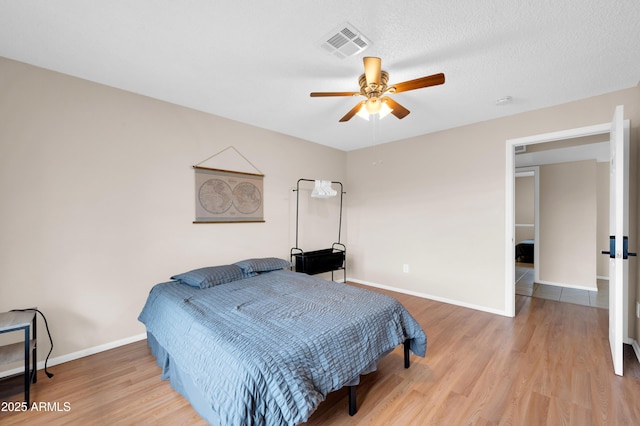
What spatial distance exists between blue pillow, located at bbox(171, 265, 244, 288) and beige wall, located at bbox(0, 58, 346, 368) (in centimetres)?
40

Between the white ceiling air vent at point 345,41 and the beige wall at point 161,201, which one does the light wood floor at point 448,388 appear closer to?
the beige wall at point 161,201

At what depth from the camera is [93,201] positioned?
2.40m

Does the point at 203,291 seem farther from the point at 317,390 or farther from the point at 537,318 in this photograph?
the point at 537,318

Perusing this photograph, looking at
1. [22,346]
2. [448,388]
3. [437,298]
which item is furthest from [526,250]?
[22,346]

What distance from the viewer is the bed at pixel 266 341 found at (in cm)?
126

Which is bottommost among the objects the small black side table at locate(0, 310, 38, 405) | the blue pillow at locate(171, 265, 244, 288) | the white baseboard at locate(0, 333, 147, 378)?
the white baseboard at locate(0, 333, 147, 378)

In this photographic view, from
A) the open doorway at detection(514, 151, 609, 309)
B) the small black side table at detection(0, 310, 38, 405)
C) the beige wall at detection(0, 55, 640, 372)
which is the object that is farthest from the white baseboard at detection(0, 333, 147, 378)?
the open doorway at detection(514, 151, 609, 309)

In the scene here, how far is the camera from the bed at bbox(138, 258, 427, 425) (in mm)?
1263

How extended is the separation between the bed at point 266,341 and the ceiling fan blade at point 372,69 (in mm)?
1660

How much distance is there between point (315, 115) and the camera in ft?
10.6

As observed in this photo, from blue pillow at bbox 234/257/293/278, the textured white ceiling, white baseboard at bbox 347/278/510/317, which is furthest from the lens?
white baseboard at bbox 347/278/510/317

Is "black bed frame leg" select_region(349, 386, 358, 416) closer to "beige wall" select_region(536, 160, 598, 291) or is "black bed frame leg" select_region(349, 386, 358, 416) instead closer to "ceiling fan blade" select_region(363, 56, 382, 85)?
"ceiling fan blade" select_region(363, 56, 382, 85)

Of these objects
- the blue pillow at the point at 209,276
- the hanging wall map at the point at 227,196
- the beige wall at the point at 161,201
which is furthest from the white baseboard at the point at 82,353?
the hanging wall map at the point at 227,196

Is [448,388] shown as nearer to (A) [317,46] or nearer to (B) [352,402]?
(B) [352,402]
